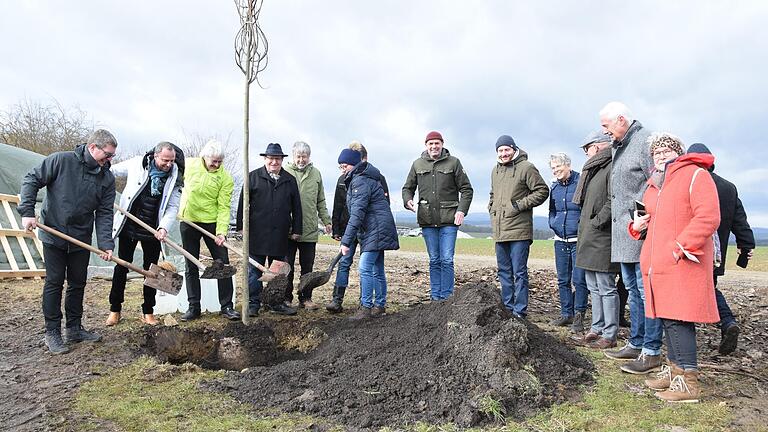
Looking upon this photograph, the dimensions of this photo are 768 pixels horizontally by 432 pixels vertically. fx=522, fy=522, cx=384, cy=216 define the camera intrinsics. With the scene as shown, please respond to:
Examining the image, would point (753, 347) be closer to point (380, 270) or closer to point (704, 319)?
point (704, 319)

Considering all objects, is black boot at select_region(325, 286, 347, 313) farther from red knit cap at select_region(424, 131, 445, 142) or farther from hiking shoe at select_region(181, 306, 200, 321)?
red knit cap at select_region(424, 131, 445, 142)

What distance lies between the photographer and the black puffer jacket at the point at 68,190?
472 centimetres

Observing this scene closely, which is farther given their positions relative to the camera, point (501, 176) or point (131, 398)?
point (501, 176)

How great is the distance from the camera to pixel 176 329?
532 centimetres

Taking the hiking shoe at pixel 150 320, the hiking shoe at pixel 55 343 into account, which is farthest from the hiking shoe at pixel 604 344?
the hiking shoe at pixel 55 343

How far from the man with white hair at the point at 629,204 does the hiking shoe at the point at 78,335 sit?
4890 mm

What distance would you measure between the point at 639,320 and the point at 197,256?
4816 mm

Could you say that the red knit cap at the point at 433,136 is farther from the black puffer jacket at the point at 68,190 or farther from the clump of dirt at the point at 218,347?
the black puffer jacket at the point at 68,190

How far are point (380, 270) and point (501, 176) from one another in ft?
5.96

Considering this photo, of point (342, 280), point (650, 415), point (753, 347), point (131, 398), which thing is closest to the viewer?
point (650, 415)

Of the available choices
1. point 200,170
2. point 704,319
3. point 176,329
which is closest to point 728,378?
point 704,319

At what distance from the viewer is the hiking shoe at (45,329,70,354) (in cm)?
476

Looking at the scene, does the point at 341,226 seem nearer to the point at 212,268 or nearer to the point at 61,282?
the point at 212,268

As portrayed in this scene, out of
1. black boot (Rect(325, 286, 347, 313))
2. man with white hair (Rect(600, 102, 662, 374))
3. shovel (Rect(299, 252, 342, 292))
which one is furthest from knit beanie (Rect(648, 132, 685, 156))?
black boot (Rect(325, 286, 347, 313))
